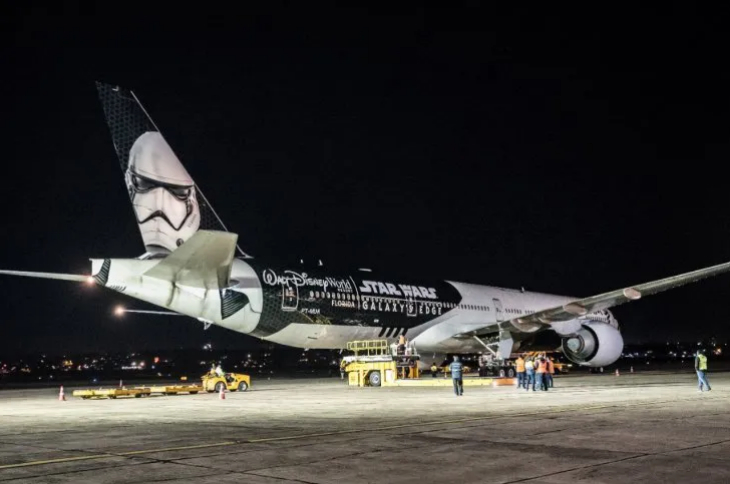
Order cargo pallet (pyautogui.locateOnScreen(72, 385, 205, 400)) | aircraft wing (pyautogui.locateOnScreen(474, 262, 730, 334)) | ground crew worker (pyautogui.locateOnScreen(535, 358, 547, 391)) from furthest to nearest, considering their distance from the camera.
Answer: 1. aircraft wing (pyautogui.locateOnScreen(474, 262, 730, 334))
2. ground crew worker (pyautogui.locateOnScreen(535, 358, 547, 391))
3. cargo pallet (pyautogui.locateOnScreen(72, 385, 205, 400))

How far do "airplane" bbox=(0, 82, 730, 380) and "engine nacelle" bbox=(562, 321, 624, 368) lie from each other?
5 cm

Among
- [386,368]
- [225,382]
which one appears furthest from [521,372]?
[225,382]

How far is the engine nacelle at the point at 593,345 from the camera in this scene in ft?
113

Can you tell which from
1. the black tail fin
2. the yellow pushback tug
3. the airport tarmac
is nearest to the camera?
the airport tarmac

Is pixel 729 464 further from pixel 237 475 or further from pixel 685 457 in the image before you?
pixel 237 475

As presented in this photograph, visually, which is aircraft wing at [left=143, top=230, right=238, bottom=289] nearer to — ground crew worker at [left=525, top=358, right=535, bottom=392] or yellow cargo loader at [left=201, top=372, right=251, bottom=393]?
yellow cargo loader at [left=201, top=372, right=251, bottom=393]

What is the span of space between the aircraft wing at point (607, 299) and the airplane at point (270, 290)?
0.05m

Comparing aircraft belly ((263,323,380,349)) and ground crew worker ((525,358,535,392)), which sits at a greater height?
aircraft belly ((263,323,380,349))

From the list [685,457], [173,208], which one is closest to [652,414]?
[685,457]

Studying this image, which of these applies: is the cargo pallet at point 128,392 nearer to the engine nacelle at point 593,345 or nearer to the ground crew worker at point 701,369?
the ground crew worker at point 701,369

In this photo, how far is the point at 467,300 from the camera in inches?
1399

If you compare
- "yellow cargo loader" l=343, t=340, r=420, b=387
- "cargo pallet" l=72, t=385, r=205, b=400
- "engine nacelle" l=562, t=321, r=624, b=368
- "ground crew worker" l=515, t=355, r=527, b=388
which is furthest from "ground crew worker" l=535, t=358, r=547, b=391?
"cargo pallet" l=72, t=385, r=205, b=400

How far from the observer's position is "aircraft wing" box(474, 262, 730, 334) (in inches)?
1121

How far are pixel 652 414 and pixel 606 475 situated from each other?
7540mm
